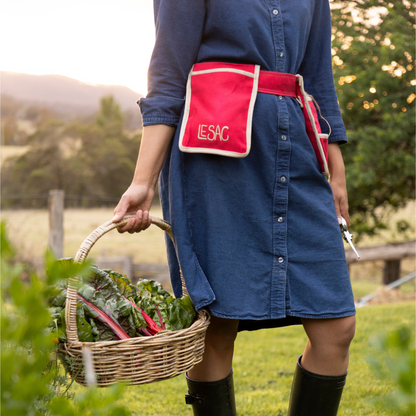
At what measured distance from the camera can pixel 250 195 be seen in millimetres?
1384

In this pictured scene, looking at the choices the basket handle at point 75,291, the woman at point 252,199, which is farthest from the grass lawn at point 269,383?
the basket handle at point 75,291

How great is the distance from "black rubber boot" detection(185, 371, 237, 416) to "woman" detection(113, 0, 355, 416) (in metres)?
0.30

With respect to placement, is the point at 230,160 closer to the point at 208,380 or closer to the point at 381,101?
the point at 208,380

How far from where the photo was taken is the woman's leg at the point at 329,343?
1.40m

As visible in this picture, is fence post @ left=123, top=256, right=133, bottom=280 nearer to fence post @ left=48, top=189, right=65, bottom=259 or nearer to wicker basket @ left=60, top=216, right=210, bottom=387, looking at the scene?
fence post @ left=48, top=189, right=65, bottom=259

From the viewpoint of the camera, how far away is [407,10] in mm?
6883

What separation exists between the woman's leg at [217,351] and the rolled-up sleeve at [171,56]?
666mm

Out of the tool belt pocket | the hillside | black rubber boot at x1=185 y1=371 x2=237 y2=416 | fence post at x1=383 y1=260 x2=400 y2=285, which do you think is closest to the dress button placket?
the tool belt pocket

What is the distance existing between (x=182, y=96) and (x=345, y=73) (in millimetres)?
5770

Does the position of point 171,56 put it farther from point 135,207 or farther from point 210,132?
point 135,207

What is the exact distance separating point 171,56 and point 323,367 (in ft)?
3.47

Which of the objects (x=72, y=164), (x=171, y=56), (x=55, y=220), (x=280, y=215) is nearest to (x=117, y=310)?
(x=280, y=215)

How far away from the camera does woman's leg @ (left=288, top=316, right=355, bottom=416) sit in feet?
4.61

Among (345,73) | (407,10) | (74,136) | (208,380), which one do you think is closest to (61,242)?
(345,73)
